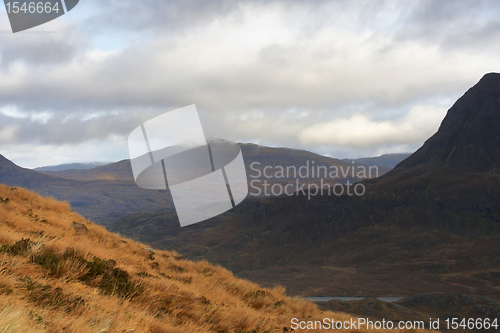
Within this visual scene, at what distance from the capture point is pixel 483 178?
19188 centimetres

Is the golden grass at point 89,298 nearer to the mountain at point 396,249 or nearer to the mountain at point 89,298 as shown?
the mountain at point 89,298

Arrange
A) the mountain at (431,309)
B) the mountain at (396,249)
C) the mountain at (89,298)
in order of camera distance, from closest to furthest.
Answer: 1. the mountain at (89,298)
2. the mountain at (431,309)
3. the mountain at (396,249)

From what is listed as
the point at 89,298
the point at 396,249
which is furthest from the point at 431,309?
the point at 89,298

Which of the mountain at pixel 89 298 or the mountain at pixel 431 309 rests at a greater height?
the mountain at pixel 89 298

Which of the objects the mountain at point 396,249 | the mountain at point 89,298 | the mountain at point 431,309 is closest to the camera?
the mountain at point 89,298

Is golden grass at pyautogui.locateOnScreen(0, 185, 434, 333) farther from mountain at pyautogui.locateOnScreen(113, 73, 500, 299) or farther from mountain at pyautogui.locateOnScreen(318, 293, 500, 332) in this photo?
mountain at pyautogui.locateOnScreen(113, 73, 500, 299)

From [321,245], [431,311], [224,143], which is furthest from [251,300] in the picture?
[321,245]

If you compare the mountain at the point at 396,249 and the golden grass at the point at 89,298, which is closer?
the golden grass at the point at 89,298

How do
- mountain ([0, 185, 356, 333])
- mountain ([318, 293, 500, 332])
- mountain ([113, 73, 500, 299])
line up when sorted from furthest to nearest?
mountain ([113, 73, 500, 299]) → mountain ([318, 293, 500, 332]) → mountain ([0, 185, 356, 333])

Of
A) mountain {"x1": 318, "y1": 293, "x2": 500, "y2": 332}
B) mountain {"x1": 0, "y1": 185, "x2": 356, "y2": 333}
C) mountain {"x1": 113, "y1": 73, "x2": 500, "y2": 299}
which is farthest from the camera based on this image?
mountain {"x1": 113, "y1": 73, "x2": 500, "y2": 299}

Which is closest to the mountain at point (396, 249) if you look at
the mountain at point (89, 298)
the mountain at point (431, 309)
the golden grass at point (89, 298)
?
the mountain at point (431, 309)

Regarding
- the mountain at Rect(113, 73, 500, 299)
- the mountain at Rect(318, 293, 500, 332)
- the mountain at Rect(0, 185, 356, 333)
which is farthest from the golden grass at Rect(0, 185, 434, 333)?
the mountain at Rect(113, 73, 500, 299)

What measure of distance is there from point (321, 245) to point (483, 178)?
90.8m

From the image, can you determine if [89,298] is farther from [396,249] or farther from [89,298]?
[396,249]
